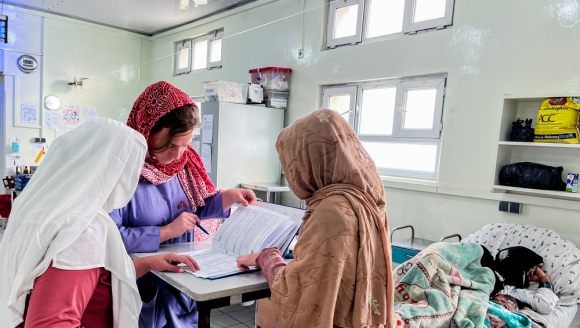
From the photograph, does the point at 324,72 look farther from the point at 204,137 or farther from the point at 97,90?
the point at 97,90

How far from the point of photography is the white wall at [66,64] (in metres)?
5.19

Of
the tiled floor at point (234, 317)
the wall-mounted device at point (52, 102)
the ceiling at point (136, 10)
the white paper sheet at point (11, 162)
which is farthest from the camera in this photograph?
the wall-mounted device at point (52, 102)

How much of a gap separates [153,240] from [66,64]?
18.0ft

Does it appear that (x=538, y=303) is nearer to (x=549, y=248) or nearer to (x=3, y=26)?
(x=549, y=248)

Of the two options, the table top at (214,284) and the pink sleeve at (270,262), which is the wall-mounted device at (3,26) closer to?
the table top at (214,284)

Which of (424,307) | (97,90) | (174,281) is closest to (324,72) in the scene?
(424,307)

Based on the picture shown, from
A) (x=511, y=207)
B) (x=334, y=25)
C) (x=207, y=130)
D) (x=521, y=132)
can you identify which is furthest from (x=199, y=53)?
(x=511, y=207)

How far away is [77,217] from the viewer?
81 cm

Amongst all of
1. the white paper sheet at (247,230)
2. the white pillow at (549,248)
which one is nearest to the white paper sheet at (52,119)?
the white paper sheet at (247,230)

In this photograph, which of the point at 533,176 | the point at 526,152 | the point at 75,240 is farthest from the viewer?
the point at 526,152

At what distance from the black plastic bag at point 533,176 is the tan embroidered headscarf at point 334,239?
189cm

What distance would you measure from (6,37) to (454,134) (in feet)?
17.8

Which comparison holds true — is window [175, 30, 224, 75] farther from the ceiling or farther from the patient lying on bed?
the patient lying on bed

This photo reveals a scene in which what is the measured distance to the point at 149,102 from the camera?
4.44 ft
